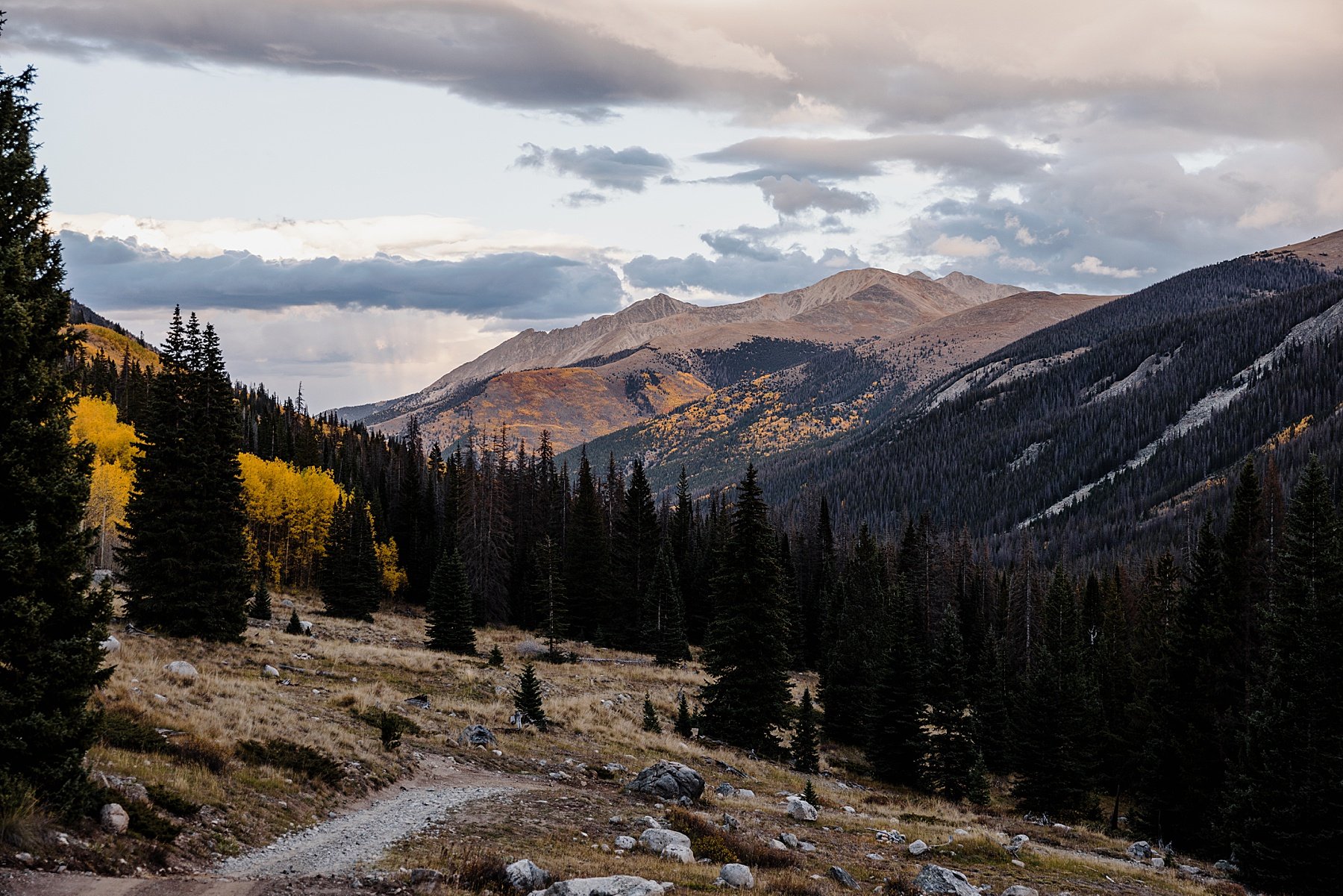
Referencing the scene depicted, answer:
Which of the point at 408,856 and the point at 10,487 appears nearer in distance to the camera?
the point at 10,487

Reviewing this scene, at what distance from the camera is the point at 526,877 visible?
1338 cm

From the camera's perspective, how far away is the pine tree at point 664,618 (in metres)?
62.2

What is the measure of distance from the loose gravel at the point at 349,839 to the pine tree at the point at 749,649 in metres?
20.8

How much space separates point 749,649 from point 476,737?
1660cm

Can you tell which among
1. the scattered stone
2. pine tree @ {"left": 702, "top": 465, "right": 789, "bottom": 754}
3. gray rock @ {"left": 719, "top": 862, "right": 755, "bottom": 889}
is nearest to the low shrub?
the scattered stone

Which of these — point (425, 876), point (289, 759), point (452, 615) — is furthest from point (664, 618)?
point (425, 876)

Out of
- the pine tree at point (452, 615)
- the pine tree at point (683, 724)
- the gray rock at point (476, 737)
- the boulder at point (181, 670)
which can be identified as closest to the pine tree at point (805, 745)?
the pine tree at point (683, 724)

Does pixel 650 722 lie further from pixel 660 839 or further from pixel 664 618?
pixel 664 618

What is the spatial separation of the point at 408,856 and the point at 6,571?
310 inches

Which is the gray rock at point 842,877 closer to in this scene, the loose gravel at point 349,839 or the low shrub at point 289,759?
the loose gravel at point 349,839

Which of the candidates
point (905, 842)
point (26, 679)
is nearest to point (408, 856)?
point (26, 679)

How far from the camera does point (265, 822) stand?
15859mm

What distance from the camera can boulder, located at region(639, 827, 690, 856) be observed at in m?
17.5

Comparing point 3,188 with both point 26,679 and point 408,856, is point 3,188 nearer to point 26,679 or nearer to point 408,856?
point 26,679
